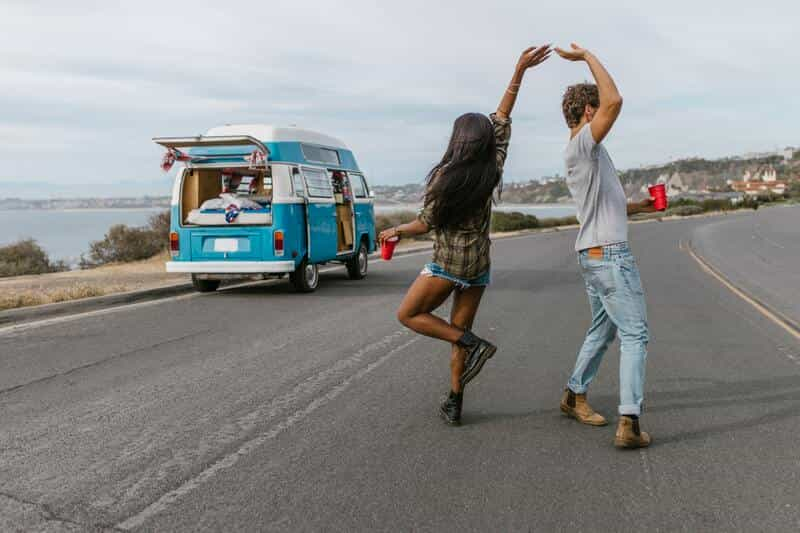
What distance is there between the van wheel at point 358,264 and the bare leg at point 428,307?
9.83m

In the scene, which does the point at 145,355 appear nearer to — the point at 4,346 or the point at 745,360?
the point at 4,346

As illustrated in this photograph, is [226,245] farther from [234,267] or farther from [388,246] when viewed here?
[388,246]

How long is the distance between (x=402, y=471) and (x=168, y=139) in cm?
876

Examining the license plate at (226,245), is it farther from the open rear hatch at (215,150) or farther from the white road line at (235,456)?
the white road line at (235,456)

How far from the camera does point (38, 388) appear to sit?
20.1 feet

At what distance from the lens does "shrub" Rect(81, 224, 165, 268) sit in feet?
88.9

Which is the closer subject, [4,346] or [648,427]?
[648,427]

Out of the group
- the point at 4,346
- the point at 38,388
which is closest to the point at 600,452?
the point at 38,388

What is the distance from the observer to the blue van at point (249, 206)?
39.1 ft

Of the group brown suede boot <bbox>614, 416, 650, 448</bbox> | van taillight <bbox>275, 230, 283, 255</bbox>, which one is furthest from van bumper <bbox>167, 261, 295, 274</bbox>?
brown suede boot <bbox>614, 416, 650, 448</bbox>

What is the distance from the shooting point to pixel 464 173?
182 inches

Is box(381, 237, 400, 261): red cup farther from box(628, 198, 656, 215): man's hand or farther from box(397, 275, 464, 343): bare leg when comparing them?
box(628, 198, 656, 215): man's hand

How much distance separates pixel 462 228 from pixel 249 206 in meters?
7.95

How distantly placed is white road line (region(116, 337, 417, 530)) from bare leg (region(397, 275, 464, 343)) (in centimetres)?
108
